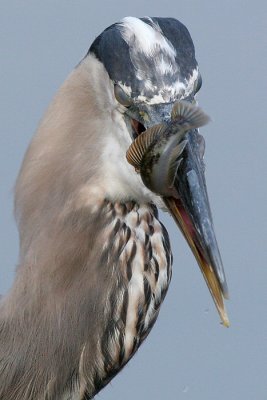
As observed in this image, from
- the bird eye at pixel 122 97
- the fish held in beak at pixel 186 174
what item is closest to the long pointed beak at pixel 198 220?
the fish held in beak at pixel 186 174

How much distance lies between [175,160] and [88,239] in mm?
262

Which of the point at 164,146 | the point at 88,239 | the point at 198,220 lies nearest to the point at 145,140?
the point at 164,146

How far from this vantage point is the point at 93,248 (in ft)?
8.29

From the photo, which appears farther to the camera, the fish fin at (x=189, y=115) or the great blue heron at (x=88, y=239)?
the great blue heron at (x=88, y=239)

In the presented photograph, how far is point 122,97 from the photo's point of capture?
8.01 ft

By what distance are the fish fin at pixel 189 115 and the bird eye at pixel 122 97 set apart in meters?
0.11

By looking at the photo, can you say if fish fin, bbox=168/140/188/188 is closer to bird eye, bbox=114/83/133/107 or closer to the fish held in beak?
the fish held in beak

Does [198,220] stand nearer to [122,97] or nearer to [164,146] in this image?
[164,146]

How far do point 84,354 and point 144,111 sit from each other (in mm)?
460

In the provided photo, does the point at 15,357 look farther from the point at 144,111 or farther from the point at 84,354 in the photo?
the point at 144,111

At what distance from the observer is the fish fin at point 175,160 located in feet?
7.74

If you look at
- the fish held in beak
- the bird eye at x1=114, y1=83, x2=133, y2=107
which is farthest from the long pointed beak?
the bird eye at x1=114, y1=83, x2=133, y2=107

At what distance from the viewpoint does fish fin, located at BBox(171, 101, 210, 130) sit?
7.63 ft

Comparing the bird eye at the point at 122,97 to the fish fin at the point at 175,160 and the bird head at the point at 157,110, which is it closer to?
the bird head at the point at 157,110
